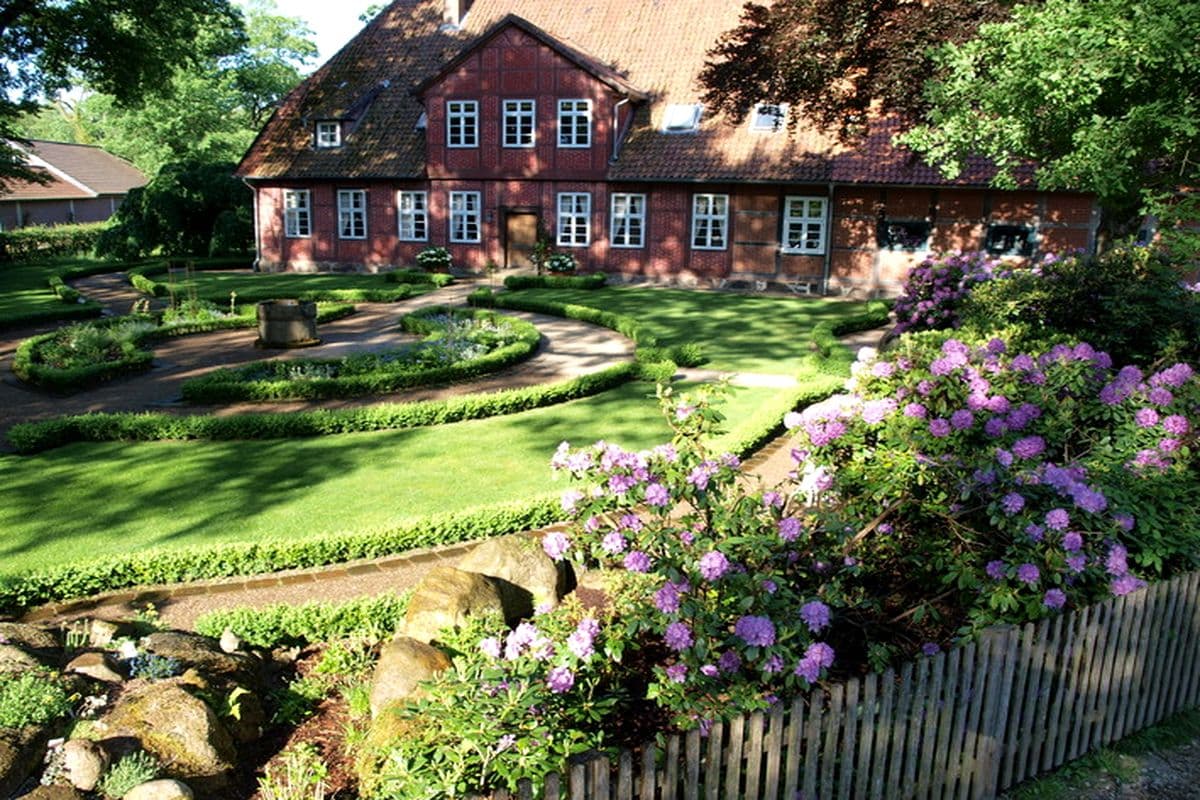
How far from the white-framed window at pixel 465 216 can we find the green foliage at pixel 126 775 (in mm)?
28110

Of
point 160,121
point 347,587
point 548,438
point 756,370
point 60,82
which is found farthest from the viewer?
point 160,121

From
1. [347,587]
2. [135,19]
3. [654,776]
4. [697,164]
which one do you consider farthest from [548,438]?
[135,19]

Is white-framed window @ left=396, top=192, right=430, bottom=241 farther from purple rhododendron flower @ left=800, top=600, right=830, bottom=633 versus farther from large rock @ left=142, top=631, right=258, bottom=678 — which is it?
purple rhododendron flower @ left=800, top=600, right=830, bottom=633

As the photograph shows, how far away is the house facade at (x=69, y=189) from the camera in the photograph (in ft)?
169

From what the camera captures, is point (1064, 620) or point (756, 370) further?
point (756, 370)

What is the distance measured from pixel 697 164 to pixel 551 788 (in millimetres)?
26563

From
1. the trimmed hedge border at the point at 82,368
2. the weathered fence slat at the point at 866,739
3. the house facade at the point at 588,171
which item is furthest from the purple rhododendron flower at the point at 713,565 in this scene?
the house facade at the point at 588,171

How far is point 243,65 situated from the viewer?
2259 inches

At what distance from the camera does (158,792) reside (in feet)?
16.1

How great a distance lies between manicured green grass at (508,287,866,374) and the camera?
19375mm

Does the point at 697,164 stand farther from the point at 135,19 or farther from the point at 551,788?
the point at 551,788

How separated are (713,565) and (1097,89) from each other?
29.2 feet

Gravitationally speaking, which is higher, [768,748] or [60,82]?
[60,82]

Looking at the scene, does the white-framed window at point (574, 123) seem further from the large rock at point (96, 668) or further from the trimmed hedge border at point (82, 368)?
the large rock at point (96, 668)
